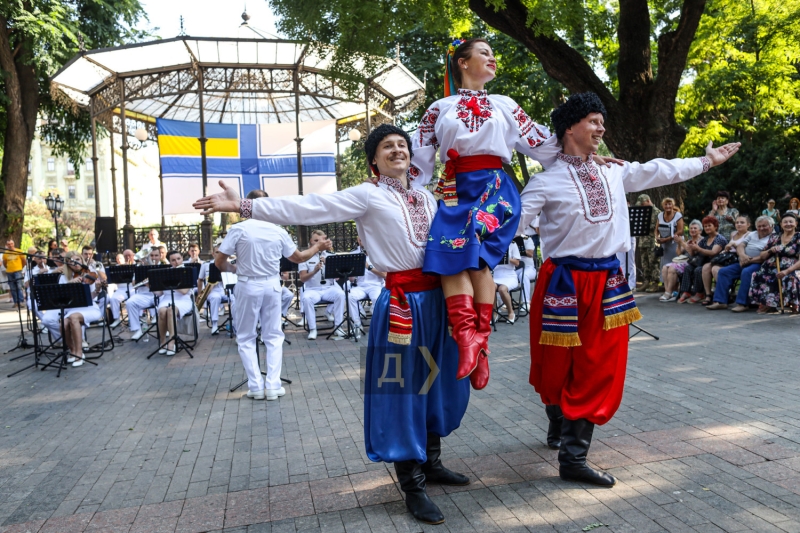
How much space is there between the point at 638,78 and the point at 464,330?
10.9m

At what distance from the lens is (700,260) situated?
12.3 m

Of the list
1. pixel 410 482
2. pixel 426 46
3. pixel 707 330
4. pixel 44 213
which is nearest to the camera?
pixel 410 482

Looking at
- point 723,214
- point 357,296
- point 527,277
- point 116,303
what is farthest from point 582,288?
point 116,303

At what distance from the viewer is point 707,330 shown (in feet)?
30.9


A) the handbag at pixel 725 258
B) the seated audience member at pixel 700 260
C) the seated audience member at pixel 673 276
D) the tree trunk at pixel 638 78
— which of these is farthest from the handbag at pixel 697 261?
the tree trunk at pixel 638 78

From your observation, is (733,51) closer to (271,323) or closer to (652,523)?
(271,323)

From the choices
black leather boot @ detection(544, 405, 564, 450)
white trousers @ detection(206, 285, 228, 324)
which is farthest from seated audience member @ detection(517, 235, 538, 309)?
black leather boot @ detection(544, 405, 564, 450)

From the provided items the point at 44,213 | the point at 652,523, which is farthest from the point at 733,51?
the point at 44,213

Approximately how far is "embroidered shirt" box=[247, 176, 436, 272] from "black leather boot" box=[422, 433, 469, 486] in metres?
1.13

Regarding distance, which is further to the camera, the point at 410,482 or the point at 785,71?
the point at 785,71

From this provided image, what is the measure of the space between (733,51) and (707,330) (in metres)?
14.3

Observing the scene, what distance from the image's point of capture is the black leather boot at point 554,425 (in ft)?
14.5

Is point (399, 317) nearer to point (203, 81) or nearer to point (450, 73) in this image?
point (450, 73)

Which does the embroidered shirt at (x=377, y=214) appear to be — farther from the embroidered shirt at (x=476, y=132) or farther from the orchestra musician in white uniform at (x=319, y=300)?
the orchestra musician in white uniform at (x=319, y=300)
